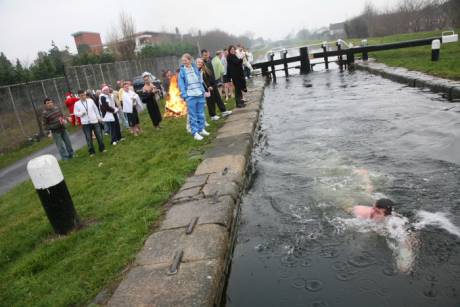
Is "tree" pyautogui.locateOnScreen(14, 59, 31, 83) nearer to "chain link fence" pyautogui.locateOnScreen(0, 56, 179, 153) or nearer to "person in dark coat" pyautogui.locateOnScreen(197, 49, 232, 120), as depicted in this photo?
"chain link fence" pyautogui.locateOnScreen(0, 56, 179, 153)

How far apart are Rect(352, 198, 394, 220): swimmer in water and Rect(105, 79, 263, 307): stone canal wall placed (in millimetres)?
1621

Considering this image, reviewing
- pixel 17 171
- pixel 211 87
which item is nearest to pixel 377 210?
pixel 211 87

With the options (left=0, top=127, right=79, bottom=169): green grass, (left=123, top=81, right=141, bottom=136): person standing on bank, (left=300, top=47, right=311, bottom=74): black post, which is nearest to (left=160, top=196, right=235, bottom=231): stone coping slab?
(left=123, top=81, right=141, bottom=136): person standing on bank

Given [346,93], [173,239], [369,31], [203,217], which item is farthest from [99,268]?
[369,31]

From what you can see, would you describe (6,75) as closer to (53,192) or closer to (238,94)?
(238,94)

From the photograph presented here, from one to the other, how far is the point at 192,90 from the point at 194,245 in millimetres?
5675

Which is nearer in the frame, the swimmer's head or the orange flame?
the swimmer's head

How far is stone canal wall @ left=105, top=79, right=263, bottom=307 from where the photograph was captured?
3.39 metres

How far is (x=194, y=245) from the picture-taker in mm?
4180

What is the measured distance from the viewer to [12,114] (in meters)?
15.3

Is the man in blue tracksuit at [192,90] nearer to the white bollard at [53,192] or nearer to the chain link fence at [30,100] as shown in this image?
the white bollard at [53,192]

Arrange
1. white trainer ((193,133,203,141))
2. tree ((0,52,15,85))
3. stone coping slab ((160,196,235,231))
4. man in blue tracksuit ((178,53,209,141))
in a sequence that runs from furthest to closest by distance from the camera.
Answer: tree ((0,52,15,85)), white trainer ((193,133,203,141)), man in blue tracksuit ((178,53,209,141)), stone coping slab ((160,196,235,231))

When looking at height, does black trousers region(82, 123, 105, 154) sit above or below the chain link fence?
below

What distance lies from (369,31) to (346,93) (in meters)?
42.5
